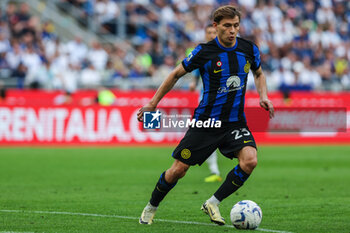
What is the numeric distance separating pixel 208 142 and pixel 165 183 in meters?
0.68

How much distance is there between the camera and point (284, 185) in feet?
42.4

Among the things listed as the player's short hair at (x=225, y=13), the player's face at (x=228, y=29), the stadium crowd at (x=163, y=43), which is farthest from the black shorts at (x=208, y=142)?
the stadium crowd at (x=163, y=43)

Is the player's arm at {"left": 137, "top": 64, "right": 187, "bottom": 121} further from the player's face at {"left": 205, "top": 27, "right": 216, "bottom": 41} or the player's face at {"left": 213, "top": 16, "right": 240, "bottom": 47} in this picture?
the player's face at {"left": 205, "top": 27, "right": 216, "bottom": 41}

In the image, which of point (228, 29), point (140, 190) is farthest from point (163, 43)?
point (228, 29)

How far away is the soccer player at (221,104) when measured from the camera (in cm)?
801

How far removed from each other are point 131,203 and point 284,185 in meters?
3.59

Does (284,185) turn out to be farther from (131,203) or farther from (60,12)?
(60,12)

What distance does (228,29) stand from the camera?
26.2 feet

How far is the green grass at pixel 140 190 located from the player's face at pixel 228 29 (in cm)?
207

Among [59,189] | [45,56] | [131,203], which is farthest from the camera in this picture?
[45,56]

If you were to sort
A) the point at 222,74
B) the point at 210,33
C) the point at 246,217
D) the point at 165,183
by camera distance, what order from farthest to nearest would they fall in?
1. the point at 210,33
2. the point at 165,183
3. the point at 222,74
4. the point at 246,217

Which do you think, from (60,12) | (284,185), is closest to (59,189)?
(284,185)

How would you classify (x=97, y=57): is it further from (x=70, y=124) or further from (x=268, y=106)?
(x=268, y=106)

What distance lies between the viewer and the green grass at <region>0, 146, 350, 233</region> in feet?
27.6
